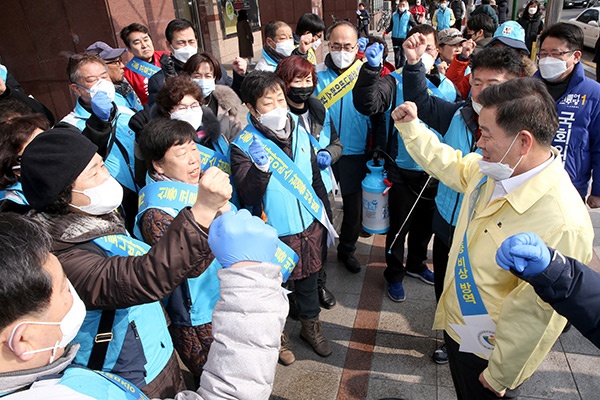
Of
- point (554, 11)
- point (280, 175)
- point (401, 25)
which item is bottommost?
point (401, 25)

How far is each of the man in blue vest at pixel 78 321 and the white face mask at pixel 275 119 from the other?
5.33 feet

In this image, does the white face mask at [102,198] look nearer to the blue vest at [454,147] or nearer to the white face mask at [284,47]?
the blue vest at [454,147]

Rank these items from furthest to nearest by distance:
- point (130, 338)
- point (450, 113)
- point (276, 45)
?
point (276, 45), point (450, 113), point (130, 338)

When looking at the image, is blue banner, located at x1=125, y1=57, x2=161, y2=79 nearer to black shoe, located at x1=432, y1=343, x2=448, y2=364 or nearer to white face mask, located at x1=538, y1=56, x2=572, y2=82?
white face mask, located at x1=538, y1=56, x2=572, y2=82

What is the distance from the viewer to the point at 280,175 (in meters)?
2.75

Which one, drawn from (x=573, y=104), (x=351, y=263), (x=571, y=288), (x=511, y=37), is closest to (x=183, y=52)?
(x=351, y=263)

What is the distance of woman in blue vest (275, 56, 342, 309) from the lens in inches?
124

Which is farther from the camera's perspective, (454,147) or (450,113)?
(450,113)

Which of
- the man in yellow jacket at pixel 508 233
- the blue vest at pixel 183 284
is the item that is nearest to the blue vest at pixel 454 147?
the man in yellow jacket at pixel 508 233

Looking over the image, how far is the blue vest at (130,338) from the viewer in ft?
5.21

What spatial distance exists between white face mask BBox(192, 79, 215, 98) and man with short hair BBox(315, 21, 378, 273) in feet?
3.22

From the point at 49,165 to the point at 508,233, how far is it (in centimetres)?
188

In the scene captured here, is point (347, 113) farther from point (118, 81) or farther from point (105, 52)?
point (105, 52)

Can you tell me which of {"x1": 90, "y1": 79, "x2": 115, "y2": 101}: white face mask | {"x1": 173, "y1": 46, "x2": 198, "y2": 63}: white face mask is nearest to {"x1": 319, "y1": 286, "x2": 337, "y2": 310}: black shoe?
{"x1": 90, "y1": 79, "x2": 115, "y2": 101}: white face mask
